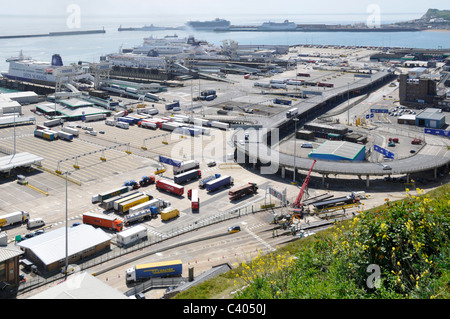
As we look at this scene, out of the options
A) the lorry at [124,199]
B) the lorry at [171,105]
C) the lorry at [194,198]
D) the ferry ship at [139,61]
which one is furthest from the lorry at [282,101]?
the ferry ship at [139,61]

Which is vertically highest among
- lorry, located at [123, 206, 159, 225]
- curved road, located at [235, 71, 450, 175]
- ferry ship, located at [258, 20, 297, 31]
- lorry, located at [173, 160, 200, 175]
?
ferry ship, located at [258, 20, 297, 31]

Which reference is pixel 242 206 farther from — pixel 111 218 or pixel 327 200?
pixel 111 218

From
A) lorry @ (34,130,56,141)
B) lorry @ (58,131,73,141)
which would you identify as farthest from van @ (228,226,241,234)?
lorry @ (34,130,56,141)

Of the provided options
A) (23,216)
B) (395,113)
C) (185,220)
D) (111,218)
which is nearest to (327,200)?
(185,220)

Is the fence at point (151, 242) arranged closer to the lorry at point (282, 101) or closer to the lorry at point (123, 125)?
the lorry at point (123, 125)

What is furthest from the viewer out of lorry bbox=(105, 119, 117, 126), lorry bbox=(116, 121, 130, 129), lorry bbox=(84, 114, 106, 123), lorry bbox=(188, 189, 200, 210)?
lorry bbox=(84, 114, 106, 123)

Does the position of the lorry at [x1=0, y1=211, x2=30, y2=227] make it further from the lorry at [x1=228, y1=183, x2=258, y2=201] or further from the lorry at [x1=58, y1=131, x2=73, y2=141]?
the lorry at [x1=58, y1=131, x2=73, y2=141]
